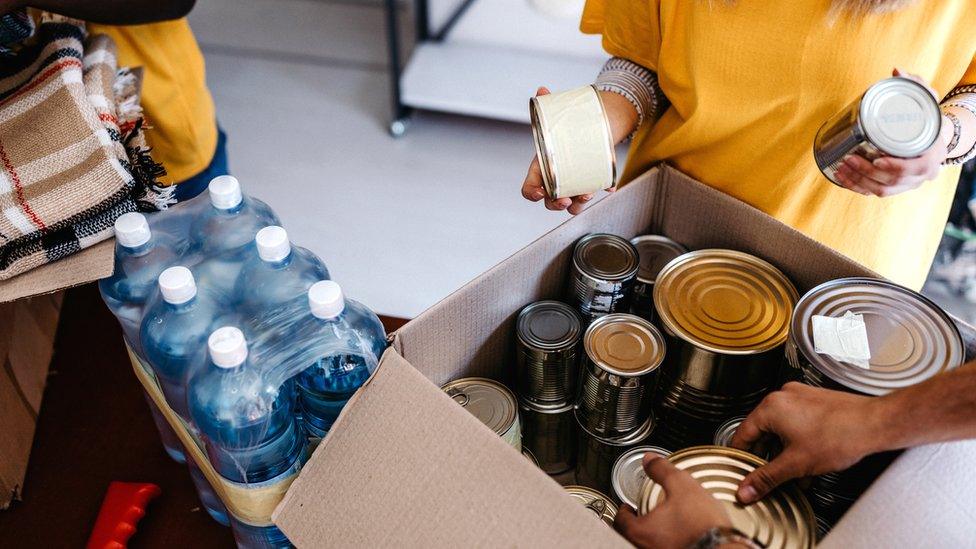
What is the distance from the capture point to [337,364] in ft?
2.81

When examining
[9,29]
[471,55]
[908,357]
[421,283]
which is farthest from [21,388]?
[471,55]

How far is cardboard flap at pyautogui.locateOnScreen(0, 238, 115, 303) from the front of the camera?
39.7 inches

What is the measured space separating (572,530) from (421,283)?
191 cm

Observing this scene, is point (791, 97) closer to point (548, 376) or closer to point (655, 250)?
point (655, 250)

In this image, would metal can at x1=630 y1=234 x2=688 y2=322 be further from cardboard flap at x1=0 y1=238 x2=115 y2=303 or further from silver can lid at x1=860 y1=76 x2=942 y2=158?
cardboard flap at x1=0 y1=238 x2=115 y2=303

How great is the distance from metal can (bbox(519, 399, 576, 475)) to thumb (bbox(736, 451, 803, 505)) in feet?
1.04

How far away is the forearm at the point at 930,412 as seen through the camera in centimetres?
67

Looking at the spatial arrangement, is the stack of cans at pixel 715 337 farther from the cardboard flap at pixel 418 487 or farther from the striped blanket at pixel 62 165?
the striped blanket at pixel 62 165

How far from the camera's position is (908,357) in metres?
0.86

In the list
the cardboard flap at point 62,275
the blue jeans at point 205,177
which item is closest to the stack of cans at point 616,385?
the cardboard flap at point 62,275

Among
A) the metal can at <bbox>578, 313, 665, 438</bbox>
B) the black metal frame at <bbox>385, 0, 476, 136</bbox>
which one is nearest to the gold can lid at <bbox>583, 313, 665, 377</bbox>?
the metal can at <bbox>578, 313, 665, 438</bbox>

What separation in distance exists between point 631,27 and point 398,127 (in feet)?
6.69

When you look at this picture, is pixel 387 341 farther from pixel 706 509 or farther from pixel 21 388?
pixel 21 388

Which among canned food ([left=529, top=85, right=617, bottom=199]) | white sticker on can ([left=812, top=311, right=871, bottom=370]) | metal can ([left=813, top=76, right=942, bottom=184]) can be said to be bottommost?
white sticker on can ([left=812, top=311, right=871, bottom=370])
